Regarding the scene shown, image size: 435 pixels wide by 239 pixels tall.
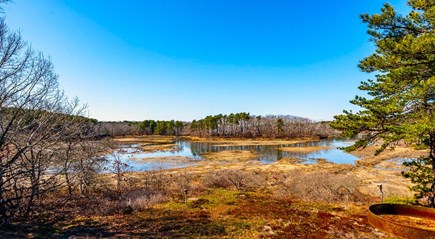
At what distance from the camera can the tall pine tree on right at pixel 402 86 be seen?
897cm

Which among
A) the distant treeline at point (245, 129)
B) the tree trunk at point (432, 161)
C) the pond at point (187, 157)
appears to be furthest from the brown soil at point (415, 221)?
the distant treeline at point (245, 129)

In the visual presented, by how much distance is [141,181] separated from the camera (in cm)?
2128

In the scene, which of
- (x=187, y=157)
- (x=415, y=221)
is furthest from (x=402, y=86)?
(x=187, y=157)

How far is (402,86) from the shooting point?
10539 millimetres

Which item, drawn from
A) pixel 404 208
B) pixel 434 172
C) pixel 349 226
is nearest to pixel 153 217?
pixel 349 226

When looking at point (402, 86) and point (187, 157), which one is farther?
point (187, 157)

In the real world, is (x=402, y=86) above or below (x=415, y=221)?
above

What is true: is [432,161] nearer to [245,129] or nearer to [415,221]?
[415,221]

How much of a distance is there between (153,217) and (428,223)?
35.7ft

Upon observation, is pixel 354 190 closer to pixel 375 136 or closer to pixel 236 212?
pixel 375 136

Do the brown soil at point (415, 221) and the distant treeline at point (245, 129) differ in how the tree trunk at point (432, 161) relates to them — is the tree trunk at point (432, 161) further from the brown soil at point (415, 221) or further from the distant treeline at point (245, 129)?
the distant treeline at point (245, 129)

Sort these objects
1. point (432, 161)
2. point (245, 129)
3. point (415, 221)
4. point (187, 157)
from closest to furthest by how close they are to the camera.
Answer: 1. point (415, 221)
2. point (432, 161)
3. point (187, 157)
4. point (245, 129)

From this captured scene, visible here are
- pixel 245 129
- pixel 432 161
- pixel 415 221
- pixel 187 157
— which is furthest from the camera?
pixel 245 129

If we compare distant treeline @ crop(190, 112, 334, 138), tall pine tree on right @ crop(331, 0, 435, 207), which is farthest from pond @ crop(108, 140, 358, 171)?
distant treeline @ crop(190, 112, 334, 138)
